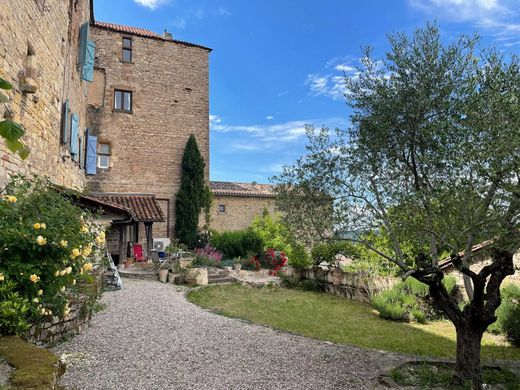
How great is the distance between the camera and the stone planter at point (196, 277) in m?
12.1

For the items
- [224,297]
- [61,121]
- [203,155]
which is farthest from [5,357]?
[203,155]

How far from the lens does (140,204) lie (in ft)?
55.8

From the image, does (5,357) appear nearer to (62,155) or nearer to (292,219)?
(292,219)

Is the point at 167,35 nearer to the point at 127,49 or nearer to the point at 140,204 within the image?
the point at 127,49

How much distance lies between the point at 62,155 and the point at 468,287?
990 cm

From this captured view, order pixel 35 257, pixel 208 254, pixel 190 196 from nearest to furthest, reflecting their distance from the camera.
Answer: pixel 35 257, pixel 208 254, pixel 190 196

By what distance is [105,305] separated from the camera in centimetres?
804

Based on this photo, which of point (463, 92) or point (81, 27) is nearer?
point (463, 92)

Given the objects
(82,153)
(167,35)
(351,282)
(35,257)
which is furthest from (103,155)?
(35,257)

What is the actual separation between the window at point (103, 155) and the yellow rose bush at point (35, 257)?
1387cm

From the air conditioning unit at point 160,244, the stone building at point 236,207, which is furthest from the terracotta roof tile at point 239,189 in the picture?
the air conditioning unit at point 160,244

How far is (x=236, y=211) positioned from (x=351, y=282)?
12.5m

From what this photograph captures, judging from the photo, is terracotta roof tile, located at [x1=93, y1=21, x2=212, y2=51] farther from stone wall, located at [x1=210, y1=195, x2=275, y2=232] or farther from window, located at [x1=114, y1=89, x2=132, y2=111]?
stone wall, located at [x1=210, y1=195, x2=275, y2=232]

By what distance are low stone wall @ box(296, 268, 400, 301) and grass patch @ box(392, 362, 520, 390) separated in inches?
209
